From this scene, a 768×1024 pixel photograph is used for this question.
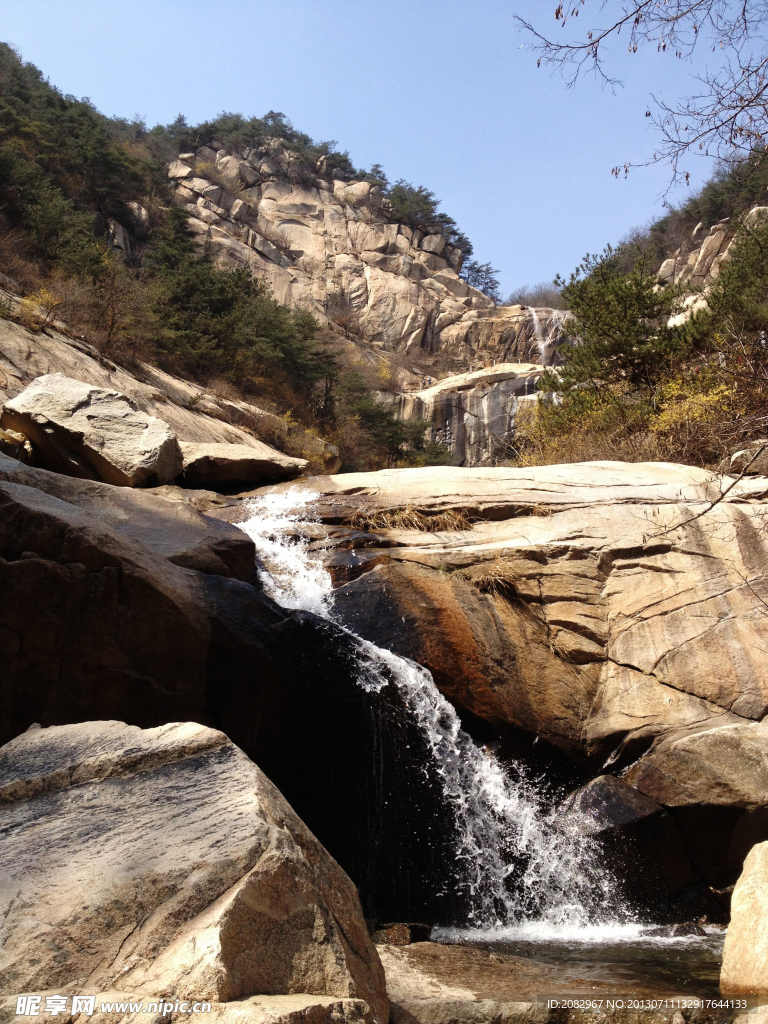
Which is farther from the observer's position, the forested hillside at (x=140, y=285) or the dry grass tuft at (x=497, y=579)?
the forested hillside at (x=140, y=285)

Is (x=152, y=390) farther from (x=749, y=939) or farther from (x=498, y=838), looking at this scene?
(x=749, y=939)

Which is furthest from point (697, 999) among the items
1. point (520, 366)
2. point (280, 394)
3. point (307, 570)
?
point (520, 366)

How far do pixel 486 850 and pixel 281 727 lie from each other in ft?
6.29

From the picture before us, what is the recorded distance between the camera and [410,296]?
129 feet

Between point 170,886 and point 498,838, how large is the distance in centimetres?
430

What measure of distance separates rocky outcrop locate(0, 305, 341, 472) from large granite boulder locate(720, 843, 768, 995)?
878cm

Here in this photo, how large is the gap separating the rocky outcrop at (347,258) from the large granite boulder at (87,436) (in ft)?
88.2

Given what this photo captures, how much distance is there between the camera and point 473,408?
30219 mm

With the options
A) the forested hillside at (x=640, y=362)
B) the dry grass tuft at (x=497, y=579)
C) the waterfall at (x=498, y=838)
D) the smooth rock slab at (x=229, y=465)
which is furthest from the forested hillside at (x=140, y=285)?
the waterfall at (x=498, y=838)

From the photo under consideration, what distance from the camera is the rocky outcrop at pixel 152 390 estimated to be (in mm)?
11188

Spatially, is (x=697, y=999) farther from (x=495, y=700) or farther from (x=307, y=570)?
(x=307, y=570)

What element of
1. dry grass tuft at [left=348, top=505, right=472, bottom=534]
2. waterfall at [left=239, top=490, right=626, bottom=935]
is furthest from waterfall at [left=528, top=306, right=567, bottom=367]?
waterfall at [left=239, top=490, right=626, bottom=935]

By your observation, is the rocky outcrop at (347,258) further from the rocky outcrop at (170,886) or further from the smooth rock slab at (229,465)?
the rocky outcrop at (170,886)

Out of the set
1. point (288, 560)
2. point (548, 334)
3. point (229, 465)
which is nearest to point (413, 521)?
point (288, 560)
